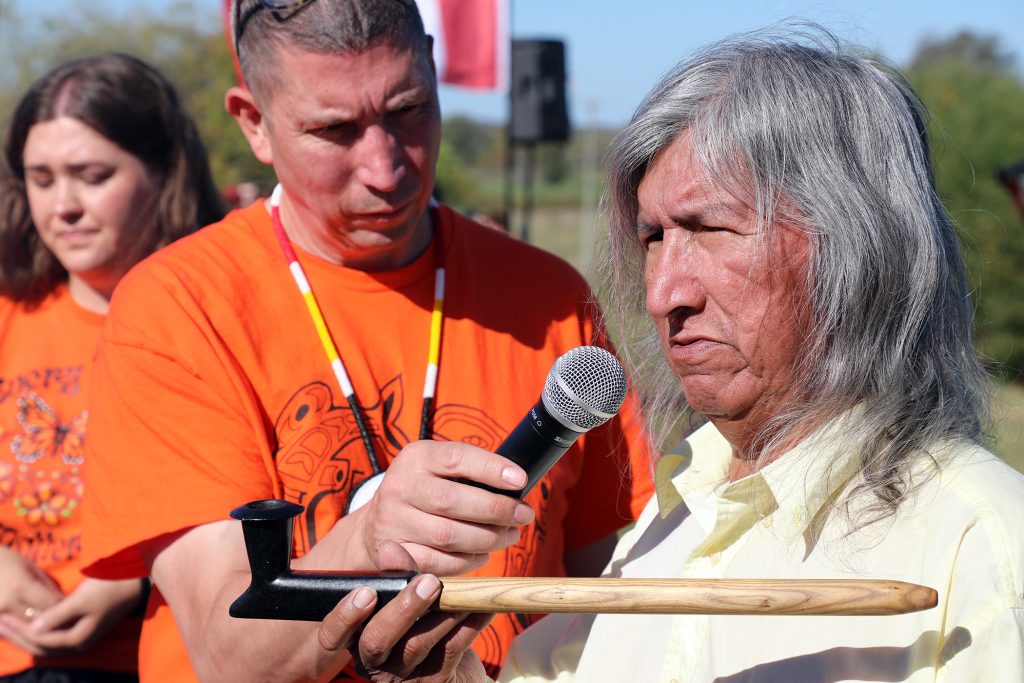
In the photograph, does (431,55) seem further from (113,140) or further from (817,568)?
(817,568)

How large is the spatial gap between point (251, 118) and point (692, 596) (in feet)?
5.36

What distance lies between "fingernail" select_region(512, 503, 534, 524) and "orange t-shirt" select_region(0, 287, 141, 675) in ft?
5.75

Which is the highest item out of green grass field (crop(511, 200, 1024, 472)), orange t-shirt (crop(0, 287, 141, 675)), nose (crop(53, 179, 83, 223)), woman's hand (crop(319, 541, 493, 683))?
nose (crop(53, 179, 83, 223))

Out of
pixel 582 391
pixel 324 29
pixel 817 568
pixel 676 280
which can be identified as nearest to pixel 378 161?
pixel 324 29

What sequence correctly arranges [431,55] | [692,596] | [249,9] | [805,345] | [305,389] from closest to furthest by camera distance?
[692,596] → [805,345] → [305,389] → [249,9] → [431,55]

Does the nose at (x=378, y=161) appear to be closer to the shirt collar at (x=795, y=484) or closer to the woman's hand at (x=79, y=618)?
the shirt collar at (x=795, y=484)

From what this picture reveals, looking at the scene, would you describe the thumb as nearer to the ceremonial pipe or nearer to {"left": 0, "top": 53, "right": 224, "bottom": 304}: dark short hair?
{"left": 0, "top": 53, "right": 224, "bottom": 304}: dark short hair

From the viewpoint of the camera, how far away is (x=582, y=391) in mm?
1623

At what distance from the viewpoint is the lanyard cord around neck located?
2.25 meters

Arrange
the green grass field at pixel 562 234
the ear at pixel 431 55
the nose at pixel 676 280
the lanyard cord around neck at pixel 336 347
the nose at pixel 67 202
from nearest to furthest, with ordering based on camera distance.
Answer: the nose at pixel 676 280
the lanyard cord around neck at pixel 336 347
the ear at pixel 431 55
the nose at pixel 67 202
the green grass field at pixel 562 234

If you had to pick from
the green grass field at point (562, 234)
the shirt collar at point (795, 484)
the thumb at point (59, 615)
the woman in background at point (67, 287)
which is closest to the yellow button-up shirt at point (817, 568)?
the shirt collar at point (795, 484)

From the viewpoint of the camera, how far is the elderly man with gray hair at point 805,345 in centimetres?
161

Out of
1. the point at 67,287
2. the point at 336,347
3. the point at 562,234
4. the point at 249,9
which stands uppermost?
the point at 249,9

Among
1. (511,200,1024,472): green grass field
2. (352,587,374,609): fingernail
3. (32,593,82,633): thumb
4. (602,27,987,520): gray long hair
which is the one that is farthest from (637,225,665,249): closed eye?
(511,200,1024,472): green grass field
